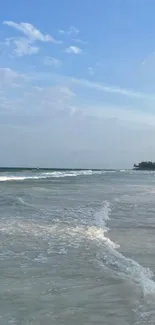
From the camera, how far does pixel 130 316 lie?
18.3ft

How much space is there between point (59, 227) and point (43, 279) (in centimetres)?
597

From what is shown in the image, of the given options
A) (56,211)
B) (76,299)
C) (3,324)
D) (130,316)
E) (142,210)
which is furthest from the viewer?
(142,210)

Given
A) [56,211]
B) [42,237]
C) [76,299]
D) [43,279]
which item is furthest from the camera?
[56,211]

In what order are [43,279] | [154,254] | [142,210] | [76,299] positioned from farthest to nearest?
[142,210] < [154,254] < [43,279] < [76,299]

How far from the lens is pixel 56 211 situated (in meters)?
17.6

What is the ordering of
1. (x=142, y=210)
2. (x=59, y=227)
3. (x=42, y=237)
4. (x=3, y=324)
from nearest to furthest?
(x=3, y=324), (x=42, y=237), (x=59, y=227), (x=142, y=210)

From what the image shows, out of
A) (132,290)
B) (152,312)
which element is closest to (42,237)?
(132,290)

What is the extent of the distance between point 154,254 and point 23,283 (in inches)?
136

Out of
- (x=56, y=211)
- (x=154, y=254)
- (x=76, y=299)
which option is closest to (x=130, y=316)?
(x=76, y=299)

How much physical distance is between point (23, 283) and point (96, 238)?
458cm

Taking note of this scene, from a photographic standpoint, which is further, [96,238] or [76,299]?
[96,238]

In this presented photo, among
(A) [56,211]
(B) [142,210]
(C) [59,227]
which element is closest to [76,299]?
(C) [59,227]

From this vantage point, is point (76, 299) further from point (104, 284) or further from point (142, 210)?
point (142, 210)

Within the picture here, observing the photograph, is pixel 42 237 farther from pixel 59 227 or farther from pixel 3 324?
pixel 3 324
